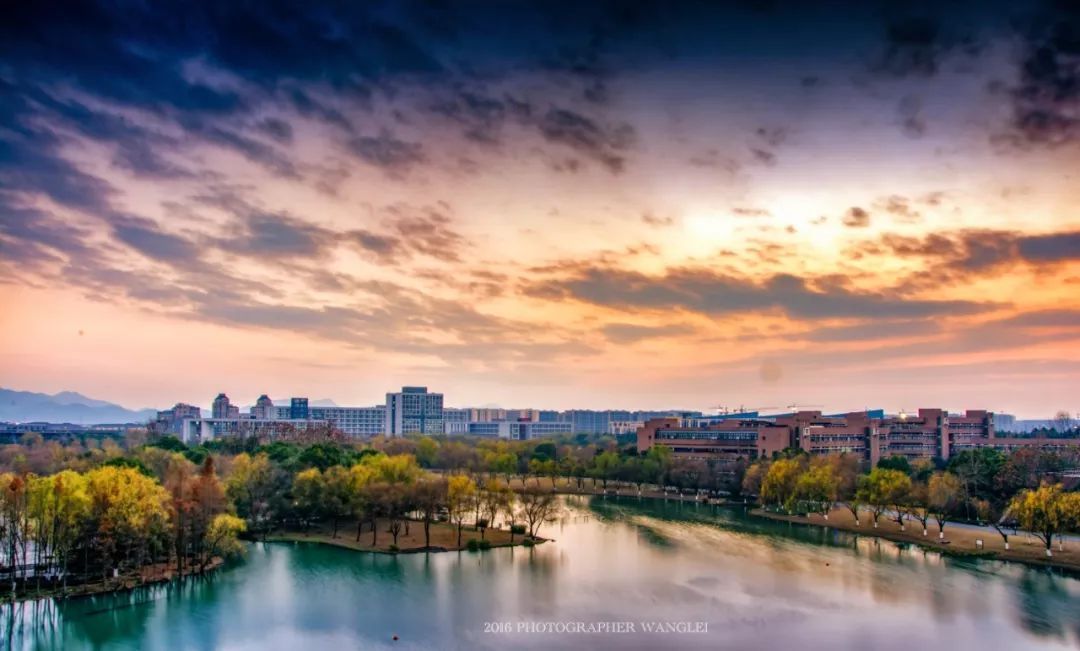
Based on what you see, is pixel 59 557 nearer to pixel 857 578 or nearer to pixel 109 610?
pixel 109 610

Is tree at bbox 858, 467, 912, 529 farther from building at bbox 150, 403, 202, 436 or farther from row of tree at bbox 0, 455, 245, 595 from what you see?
building at bbox 150, 403, 202, 436

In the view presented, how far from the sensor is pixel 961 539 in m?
36.4

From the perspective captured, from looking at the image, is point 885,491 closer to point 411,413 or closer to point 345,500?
point 345,500

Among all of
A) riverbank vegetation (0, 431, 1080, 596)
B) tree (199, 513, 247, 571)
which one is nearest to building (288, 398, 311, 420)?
riverbank vegetation (0, 431, 1080, 596)

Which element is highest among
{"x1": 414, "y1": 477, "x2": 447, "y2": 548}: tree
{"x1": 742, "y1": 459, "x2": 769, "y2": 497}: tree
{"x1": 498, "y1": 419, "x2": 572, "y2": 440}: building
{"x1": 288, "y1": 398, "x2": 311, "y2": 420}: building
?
{"x1": 288, "y1": 398, "x2": 311, "y2": 420}: building

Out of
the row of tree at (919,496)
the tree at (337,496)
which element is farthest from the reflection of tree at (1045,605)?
the tree at (337,496)

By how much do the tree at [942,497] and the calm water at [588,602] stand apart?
164 inches

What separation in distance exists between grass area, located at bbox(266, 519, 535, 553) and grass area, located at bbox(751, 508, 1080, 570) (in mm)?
17484

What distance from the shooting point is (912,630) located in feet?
73.7

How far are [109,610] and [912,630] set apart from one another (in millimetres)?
24758

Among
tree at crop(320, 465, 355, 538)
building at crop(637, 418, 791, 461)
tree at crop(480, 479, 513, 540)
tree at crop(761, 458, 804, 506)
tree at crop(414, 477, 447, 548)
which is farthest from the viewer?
building at crop(637, 418, 791, 461)

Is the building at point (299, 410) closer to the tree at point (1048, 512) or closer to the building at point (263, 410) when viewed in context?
the building at point (263, 410)

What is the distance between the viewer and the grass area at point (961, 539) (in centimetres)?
3177

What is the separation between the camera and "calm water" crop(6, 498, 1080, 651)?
21.4m
